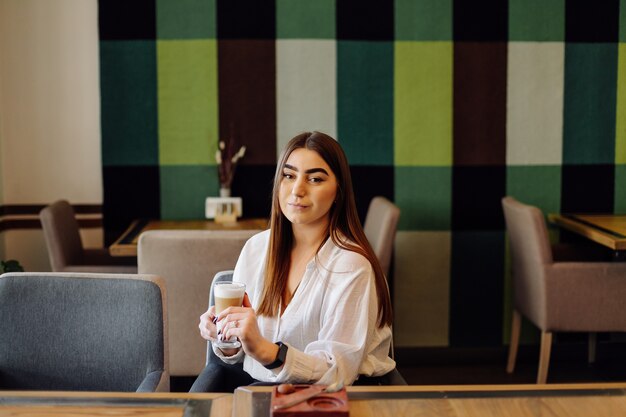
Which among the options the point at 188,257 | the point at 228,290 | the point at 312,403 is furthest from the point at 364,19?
the point at 312,403

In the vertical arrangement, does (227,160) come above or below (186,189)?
above

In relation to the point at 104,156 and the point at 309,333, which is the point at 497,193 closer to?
the point at 104,156

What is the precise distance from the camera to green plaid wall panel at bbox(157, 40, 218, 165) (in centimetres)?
425

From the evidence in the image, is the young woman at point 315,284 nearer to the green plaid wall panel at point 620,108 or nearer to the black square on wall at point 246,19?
the black square on wall at point 246,19

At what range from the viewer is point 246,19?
168 inches

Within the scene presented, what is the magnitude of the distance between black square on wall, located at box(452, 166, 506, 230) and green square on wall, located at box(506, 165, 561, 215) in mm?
56

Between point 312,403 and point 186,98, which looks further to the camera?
point 186,98

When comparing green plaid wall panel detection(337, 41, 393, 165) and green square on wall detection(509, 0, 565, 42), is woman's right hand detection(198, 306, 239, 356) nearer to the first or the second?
green plaid wall panel detection(337, 41, 393, 165)

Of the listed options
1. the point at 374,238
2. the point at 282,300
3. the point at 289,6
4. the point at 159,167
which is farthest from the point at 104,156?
the point at 282,300

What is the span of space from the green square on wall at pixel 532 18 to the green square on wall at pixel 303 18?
989mm

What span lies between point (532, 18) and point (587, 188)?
98 centimetres

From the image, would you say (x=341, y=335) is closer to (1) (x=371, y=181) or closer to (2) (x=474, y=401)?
(2) (x=474, y=401)

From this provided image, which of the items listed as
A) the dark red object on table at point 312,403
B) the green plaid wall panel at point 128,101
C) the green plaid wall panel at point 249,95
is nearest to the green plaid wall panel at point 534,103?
the green plaid wall panel at point 249,95

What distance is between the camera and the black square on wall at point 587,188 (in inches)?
174
